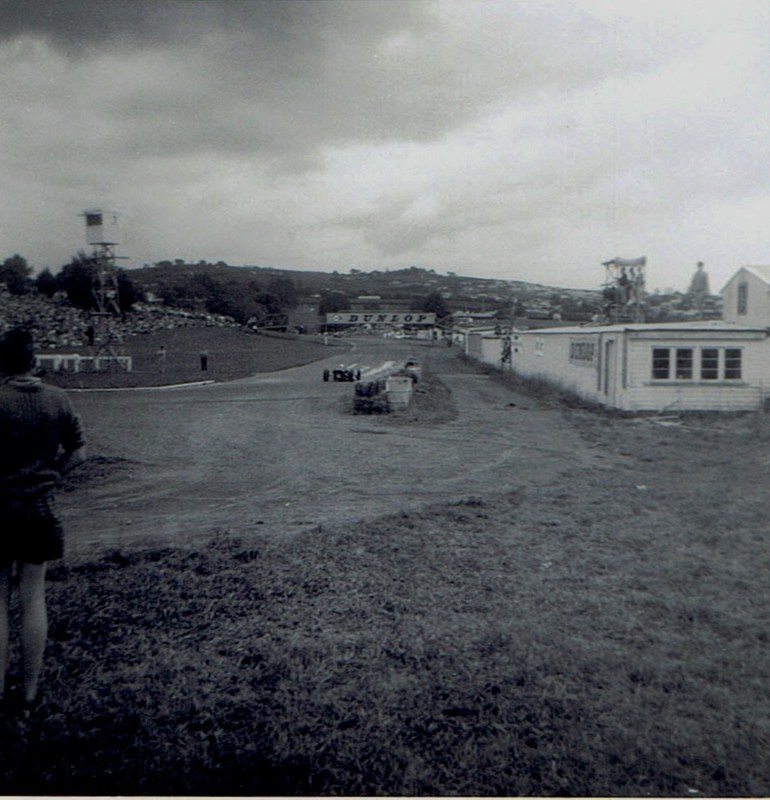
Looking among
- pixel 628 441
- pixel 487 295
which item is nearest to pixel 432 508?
pixel 628 441

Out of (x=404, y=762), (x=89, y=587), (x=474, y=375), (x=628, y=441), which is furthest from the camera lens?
(x=474, y=375)

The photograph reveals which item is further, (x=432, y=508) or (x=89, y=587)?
(x=432, y=508)

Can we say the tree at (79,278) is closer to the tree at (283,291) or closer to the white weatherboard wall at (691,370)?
the tree at (283,291)

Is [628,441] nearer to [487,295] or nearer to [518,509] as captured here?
[518,509]

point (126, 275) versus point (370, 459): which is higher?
point (126, 275)

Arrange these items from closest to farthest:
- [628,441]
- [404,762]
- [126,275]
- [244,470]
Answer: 1. [404,762]
2. [126,275]
3. [244,470]
4. [628,441]

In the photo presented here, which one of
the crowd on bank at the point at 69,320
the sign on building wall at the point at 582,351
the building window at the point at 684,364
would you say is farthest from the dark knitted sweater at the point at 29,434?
the sign on building wall at the point at 582,351

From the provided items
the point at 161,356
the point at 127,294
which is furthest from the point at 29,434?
the point at 161,356

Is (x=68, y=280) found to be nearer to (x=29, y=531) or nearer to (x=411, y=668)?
(x=29, y=531)
